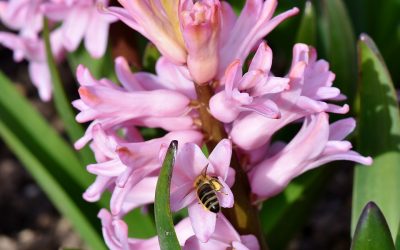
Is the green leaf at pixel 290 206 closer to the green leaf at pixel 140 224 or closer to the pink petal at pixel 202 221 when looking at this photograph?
the green leaf at pixel 140 224

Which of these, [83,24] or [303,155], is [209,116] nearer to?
[303,155]

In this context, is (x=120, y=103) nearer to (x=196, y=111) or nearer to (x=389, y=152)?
(x=196, y=111)

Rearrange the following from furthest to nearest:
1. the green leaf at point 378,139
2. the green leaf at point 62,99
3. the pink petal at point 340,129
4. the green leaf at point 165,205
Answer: the green leaf at point 62,99
the green leaf at point 378,139
the pink petal at point 340,129
the green leaf at point 165,205

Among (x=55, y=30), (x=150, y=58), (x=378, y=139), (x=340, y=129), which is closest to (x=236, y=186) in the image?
(x=340, y=129)

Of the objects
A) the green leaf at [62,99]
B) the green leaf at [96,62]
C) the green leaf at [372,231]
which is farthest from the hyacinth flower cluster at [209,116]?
the green leaf at [96,62]

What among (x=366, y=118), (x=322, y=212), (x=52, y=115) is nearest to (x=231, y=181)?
(x=366, y=118)

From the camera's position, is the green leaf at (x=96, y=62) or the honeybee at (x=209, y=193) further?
the green leaf at (x=96, y=62)

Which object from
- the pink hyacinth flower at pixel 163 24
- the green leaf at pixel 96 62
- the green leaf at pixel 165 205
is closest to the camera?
the green leaf at pixel 165 205
